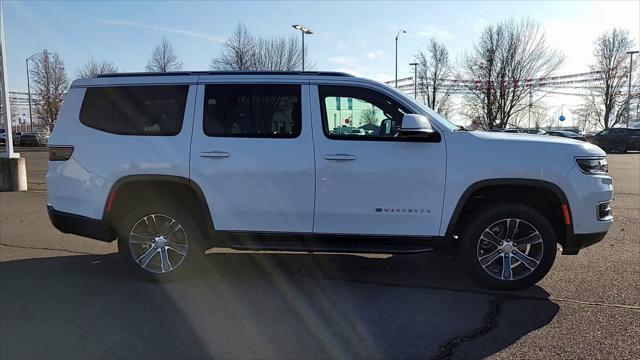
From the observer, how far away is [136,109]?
16.6 ft

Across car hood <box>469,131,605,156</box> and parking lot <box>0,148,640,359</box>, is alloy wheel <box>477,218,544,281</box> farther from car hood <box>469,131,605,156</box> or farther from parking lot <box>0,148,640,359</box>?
car hood <box>469,131,605,156</box>

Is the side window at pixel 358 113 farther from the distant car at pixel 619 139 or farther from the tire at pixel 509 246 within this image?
the distant car at pixel 619 139

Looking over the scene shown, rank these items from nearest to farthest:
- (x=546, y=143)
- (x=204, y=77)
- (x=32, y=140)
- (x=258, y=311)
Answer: (x=258, y=311) → (x=546, y=143) → (x=204, y=77) → (x=32, y=140)

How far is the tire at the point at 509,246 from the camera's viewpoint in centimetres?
470

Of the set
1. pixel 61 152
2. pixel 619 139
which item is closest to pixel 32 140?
pixel 619 139

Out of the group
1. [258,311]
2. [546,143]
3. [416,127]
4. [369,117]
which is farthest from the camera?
[369,117]

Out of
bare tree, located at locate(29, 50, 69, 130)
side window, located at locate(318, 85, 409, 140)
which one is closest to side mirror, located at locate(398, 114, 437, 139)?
side window, located at locate(318, 85, 409, 140)

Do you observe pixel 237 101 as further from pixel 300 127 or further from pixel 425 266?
pixel 425 266

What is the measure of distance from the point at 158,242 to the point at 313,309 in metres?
1.83

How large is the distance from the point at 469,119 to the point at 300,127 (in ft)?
136

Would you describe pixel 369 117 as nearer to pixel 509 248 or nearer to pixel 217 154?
pixel 217 154

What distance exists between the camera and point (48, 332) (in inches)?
154

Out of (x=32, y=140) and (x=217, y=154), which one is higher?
(x=217, y=154)

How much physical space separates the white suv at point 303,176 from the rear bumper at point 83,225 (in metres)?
0.01
